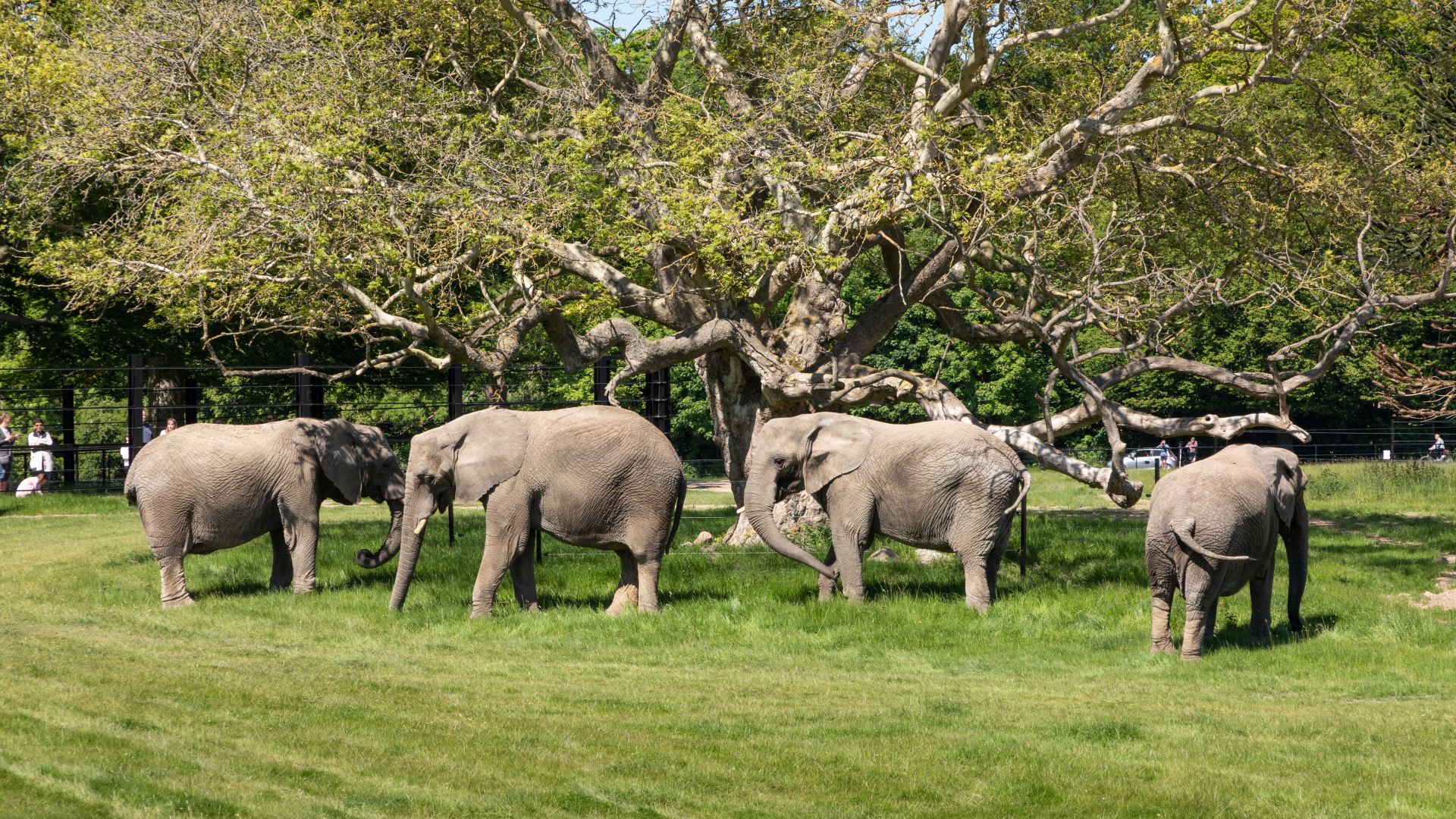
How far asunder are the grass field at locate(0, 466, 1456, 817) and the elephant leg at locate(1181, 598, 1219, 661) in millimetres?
187

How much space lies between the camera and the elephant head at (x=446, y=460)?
49.5ft

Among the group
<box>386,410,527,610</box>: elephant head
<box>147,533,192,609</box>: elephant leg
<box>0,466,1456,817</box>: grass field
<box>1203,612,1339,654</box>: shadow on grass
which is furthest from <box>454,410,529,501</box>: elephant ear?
<box>1203,612,1339,654</box>: shadow on grass

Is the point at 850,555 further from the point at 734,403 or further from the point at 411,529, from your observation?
the point at 734,403

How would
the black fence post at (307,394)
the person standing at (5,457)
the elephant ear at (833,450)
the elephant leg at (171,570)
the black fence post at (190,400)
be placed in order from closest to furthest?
the elephant leg at (171,570) < the elephant ear at (833,450) < the black fence post at (307,394) < the person standing at (5,457) < the black fence post at (190,400)

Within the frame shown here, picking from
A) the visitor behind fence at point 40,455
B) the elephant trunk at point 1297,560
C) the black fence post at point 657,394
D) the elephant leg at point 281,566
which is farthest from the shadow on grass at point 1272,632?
the visitor behind fence at point 40,455

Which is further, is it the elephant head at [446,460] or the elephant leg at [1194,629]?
the elephant head at [446,460]

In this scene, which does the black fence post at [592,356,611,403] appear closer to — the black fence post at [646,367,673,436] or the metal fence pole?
the black fence post at [646,367,673,436]

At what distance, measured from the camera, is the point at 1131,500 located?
661 inches

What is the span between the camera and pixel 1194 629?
41.6ft

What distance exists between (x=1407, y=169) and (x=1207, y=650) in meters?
10.3

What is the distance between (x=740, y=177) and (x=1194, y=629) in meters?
9.80

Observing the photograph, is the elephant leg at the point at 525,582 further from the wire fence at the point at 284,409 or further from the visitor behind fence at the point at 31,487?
the visitor behind fence at the point at 31,487

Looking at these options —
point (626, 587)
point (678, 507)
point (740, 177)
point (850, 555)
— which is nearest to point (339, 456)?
point (626, 587)

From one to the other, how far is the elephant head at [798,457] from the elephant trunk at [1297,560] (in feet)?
13.8
